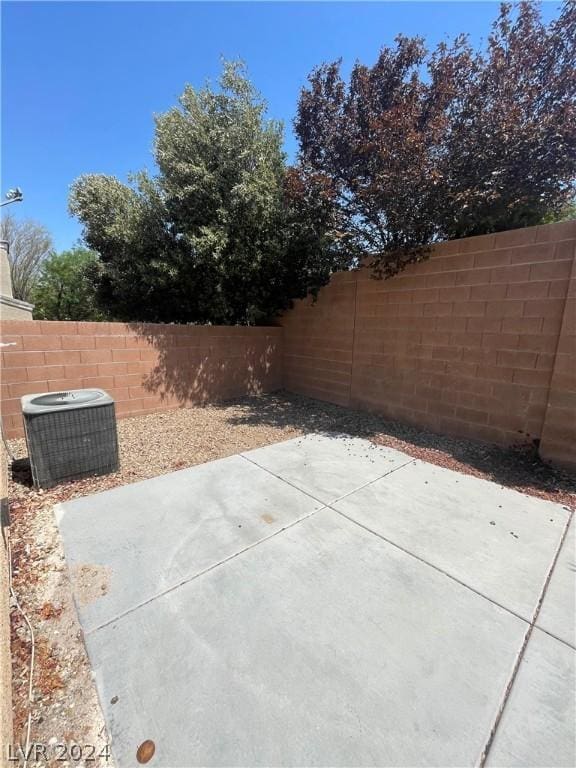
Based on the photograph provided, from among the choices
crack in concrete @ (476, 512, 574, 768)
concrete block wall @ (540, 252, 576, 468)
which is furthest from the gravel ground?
crack in concrete @ (476, 512, 574, 768)

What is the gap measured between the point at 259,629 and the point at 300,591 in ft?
1.14

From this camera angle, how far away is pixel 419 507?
3031mm

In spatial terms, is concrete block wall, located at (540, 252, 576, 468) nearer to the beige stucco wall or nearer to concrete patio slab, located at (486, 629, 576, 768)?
concrete patio slab, located at (486, 629, 576, 768)

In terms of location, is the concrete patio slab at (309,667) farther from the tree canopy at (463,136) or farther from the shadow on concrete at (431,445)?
the tree canopy at (463,136)

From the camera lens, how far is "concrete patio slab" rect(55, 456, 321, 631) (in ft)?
6.87

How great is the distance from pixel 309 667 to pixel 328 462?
2.45m

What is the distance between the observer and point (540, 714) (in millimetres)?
1438

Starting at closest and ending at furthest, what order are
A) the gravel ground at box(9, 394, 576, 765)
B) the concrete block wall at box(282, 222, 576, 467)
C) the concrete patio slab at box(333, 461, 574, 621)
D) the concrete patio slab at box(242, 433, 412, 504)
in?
the gravel ground at box(9, 394, 576, 765) → the concrete patio slab at box(333, 461, 574, 621) → the concrete patio slab at box(242, 433, 412, 504) → the concrete block wall at box(282, 222, 576, 467)

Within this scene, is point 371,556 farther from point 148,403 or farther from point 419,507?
point 148,403

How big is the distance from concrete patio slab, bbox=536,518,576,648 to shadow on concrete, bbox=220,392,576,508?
106cm

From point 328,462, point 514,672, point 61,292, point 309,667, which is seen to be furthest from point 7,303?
point 514,672

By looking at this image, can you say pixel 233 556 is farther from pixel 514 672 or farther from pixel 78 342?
pixel 78 342

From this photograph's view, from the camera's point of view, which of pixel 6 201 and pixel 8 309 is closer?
pixel 6 201

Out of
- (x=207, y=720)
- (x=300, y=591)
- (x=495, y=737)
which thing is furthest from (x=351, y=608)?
(x=207, y=720)
